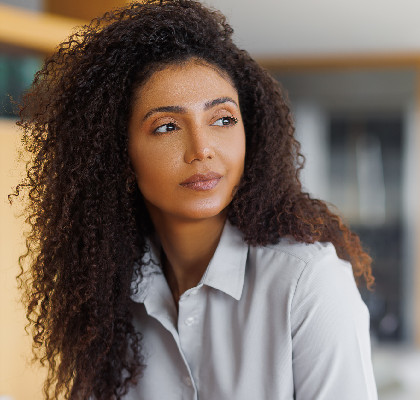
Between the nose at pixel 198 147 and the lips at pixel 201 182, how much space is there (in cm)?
3

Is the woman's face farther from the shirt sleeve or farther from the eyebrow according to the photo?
the shirt sleeve

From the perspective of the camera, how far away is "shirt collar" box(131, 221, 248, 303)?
48.7 inches

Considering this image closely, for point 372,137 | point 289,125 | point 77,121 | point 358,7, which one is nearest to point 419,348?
point 372,137

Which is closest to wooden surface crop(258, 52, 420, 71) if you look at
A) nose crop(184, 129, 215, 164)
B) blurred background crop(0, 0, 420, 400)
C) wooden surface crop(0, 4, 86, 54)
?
blurred background crop(0, 0, 420, 400)

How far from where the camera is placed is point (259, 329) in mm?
1200

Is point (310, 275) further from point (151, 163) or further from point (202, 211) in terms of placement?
point (151, 163)

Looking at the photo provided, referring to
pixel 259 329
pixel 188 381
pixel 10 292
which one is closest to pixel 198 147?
pixel 259 329

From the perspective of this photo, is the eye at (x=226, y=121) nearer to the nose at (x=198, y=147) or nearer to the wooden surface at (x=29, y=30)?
the nose at (x=198, y=147)

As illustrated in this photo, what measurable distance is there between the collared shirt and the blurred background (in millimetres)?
1884

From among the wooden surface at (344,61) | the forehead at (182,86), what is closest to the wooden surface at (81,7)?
the forehead at (182,86)

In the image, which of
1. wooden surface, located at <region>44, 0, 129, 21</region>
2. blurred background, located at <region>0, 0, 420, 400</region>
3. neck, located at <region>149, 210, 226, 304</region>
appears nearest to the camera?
neck, located at <region>149, 210, 226, 304</region>

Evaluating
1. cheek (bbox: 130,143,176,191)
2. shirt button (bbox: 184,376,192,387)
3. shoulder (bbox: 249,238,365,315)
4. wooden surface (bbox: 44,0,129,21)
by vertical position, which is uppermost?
wooden surface (bbox: 44,0,129,21)

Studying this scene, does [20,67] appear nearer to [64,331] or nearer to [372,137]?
[64,331]

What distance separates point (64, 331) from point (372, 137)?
4422 mm
